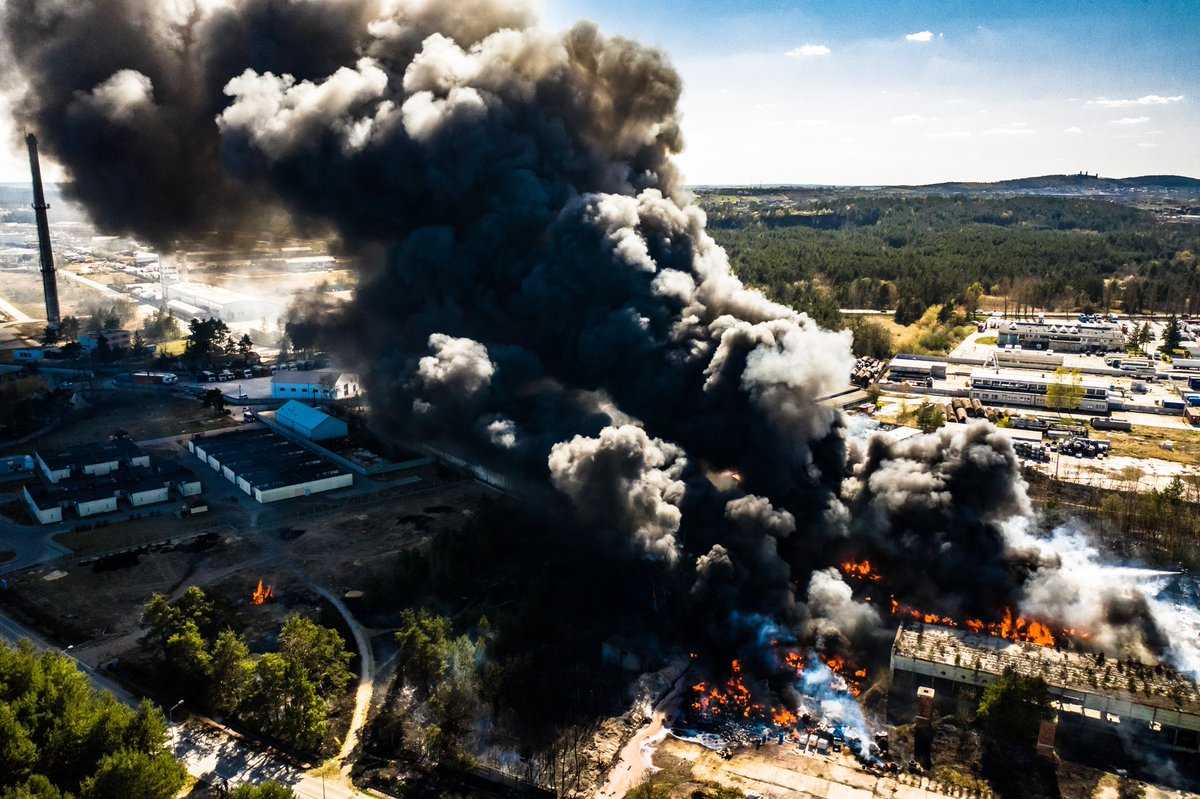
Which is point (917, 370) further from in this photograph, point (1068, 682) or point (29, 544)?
point (29, 544)

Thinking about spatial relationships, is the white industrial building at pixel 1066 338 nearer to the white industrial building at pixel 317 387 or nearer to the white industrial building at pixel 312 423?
the white industrial building at pixel 317 387

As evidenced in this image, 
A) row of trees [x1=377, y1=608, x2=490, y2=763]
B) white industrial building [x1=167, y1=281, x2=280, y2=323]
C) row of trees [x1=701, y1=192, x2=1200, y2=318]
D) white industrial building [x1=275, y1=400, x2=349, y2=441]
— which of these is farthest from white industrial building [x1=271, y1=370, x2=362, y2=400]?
row of trees [x1=701, y1=192, x2=1200, y2=318]

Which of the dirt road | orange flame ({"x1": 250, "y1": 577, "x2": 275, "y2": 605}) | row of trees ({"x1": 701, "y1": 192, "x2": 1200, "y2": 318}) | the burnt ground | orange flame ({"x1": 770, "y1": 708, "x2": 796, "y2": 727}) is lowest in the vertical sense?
the burnt ground

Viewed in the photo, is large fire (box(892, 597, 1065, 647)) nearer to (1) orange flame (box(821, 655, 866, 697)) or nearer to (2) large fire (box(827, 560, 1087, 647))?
(2) large fire (box(827, 560, 1087, 647))

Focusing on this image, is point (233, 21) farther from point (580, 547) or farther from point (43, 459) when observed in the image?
point (580, 547)

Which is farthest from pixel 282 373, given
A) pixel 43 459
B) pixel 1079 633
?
pixel 1079 633
